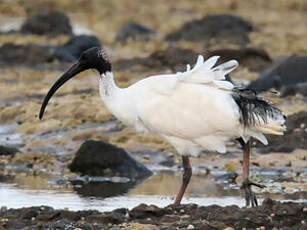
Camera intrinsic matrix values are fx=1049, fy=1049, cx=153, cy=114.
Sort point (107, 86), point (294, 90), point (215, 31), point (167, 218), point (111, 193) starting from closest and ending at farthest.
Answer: point (167, 218) < point (107, 86) < point (111, 193) < point (294, 90) < point (215, 31)

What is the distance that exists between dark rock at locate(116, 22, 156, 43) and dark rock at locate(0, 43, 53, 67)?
5679 millimetres

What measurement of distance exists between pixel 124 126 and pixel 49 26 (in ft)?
52.1

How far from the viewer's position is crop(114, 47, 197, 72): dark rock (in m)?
24.9

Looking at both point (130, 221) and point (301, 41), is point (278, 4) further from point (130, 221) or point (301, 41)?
point (130, 221)

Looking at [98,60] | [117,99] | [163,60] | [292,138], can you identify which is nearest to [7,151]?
[292,138]

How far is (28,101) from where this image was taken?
19250 millimetres

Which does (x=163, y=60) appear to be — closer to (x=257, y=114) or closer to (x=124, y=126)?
(x=124, y=126)

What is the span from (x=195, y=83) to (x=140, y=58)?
54.8ft

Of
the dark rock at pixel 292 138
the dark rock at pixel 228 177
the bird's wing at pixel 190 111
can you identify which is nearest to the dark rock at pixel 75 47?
the dark rock at pixel 292 138

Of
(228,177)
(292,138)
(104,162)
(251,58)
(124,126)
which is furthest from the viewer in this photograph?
(251,58)

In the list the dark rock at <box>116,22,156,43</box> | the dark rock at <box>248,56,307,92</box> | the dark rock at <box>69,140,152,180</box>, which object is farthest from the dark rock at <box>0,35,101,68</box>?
the dark rock at <box>69,140,152,180</box>

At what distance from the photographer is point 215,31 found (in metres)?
32.7

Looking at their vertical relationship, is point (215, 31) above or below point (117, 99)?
above

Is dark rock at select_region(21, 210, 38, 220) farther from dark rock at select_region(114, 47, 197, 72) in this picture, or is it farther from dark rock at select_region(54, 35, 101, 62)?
dark rock at select_region(54, 35, 101, 62)
